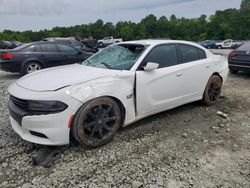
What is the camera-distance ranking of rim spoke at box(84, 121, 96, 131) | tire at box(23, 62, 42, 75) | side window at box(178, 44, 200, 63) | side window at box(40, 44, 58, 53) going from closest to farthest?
rim spoke at box(84, 121, 96, 131)
side window at box(178, 44, 200, 63)
tire at box(23, 62, 42, 75)
side window at box(40, 44, 58, 53)

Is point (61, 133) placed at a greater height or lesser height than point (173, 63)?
lesser

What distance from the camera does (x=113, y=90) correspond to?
3.56 m

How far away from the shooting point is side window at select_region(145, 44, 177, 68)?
13.9 feet

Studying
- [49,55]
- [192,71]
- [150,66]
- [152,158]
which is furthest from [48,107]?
[49,55]

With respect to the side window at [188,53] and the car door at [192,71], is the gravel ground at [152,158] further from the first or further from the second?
the side window at [188,53]

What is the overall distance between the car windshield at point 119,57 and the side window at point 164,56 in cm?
18

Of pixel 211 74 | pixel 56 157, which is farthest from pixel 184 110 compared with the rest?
pixel 56 157

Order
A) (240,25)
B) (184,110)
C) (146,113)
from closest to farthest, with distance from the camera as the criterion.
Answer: (146,113)
(184,110)
(240,25)

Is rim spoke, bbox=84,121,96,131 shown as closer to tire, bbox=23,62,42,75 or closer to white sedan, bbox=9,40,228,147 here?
white sedan, bbox=9,40,228,147

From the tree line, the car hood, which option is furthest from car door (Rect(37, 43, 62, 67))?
the tree line

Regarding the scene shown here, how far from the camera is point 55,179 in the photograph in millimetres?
2889

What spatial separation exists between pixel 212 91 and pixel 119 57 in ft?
7.41

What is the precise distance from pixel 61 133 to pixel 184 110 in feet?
9.10

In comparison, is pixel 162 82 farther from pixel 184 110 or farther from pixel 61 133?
pixel 61 133
